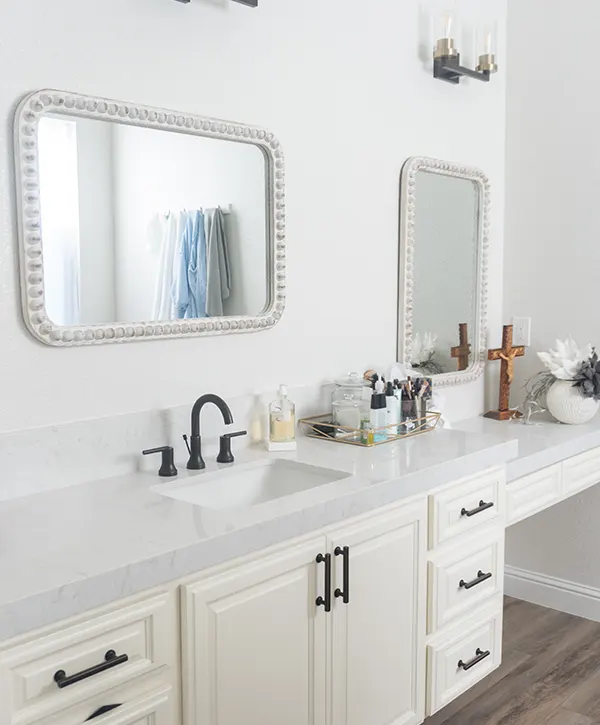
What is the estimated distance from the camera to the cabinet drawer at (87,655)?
1.22 meters

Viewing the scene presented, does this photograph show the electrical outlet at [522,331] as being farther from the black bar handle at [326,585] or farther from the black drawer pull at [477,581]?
the black bar handle at [326,585]

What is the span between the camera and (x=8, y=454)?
173 centimetres

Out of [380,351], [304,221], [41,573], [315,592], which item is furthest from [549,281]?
[41,573]

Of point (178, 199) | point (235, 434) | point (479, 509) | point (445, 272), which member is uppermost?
point (178, 199)

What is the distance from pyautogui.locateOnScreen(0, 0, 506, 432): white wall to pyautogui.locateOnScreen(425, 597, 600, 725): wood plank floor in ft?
2.80

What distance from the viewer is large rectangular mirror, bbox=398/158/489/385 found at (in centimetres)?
272

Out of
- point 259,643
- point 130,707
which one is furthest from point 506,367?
point 130,707

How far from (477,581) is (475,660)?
239 mm

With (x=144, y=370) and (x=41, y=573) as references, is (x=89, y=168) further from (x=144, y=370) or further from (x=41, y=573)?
(x=41, y=573)

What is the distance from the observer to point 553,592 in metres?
3.23

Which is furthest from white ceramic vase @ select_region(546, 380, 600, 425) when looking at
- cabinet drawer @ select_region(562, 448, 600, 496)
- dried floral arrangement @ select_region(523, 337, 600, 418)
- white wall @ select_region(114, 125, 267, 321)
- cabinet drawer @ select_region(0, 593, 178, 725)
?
cabinet drawer @ select_region(0, 593, 178, 725)

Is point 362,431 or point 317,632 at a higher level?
point 362,431

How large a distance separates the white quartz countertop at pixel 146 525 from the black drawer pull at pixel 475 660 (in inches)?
21.2

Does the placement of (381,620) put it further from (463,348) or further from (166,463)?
(463,348)
